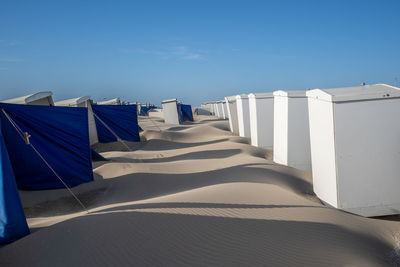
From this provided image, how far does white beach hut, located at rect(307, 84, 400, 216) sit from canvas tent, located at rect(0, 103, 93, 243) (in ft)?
19.1

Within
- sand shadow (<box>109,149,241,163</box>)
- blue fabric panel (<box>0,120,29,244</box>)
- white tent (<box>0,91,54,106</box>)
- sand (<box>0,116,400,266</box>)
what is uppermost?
white tent (<box>0,91,54,106</box>)

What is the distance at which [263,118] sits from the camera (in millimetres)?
13266

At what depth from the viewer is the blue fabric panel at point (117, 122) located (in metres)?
16.6

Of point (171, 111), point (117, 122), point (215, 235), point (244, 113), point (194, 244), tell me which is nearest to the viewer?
point (194, 244)

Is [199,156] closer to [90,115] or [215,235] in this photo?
[90,115]

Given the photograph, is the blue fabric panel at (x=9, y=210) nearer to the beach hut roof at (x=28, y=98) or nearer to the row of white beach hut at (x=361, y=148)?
the beach hut roof at (x=28, y=98)

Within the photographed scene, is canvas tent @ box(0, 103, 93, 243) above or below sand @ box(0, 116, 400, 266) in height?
above

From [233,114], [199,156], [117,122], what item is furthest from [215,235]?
[233,114]

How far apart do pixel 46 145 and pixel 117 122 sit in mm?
8698

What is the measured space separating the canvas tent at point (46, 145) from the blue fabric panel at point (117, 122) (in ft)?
22.0

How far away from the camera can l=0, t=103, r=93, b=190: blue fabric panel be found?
8.16 m

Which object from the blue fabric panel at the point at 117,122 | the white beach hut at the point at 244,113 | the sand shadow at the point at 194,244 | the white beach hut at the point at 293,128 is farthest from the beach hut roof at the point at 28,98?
the white beach hut at the point at 244,113

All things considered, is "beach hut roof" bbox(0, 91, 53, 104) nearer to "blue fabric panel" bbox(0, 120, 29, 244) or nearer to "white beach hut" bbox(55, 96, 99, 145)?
Result: "white beach hut" bbox(55, 96, 99, 145)

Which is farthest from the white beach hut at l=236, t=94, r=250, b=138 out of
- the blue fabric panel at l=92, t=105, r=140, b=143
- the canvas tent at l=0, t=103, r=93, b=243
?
the canvas tent at l=0, t=103, r=93, b=243
